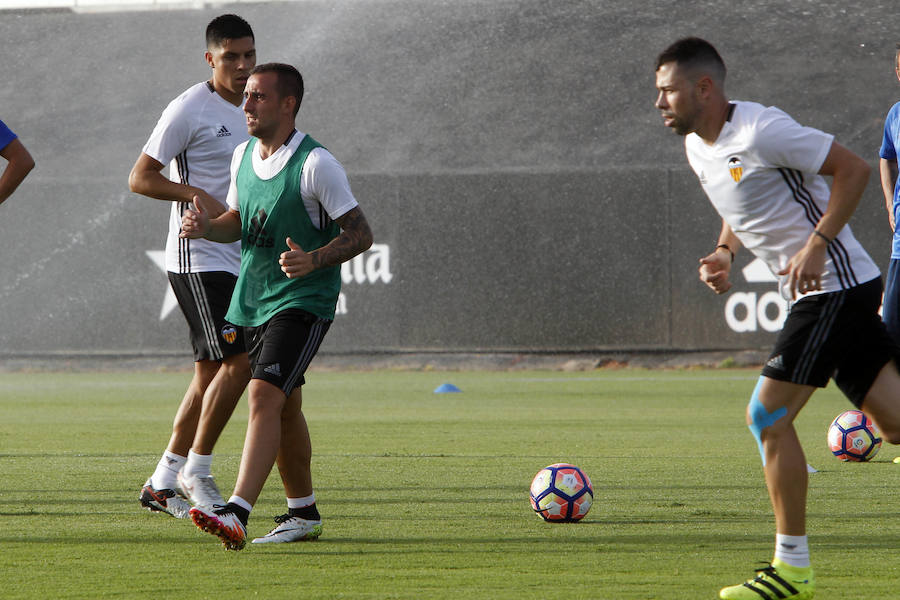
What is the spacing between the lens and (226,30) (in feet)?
22.8

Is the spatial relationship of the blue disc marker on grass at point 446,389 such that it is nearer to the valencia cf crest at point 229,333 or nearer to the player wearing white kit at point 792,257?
Result: the valencia cf crest at point 229,333


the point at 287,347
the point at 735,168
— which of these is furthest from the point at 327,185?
the point at 735,168

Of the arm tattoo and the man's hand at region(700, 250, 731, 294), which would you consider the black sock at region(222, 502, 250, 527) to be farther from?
the man's hand at region(700, 250, 731, 294)

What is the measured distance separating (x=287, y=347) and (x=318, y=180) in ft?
2.40

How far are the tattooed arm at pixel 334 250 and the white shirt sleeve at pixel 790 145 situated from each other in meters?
1.70

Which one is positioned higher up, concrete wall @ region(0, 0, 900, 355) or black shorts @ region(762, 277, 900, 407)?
concrete wall @ region(0, 0, 900, 355)

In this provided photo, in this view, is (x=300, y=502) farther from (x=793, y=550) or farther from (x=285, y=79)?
(x=793, y=550)

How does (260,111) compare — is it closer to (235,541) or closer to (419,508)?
(235,541)

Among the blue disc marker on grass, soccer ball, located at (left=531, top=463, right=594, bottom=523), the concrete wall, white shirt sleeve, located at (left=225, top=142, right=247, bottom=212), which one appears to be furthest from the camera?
the concrete wall

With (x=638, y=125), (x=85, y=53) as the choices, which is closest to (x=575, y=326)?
(x=638, y=125)

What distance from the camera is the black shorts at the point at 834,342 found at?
4871 mm

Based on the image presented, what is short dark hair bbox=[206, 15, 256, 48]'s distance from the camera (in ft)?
22.8

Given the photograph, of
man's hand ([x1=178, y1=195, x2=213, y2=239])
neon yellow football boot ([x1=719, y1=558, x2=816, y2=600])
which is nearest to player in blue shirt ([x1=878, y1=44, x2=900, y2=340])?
neon yellow football boot ([x1=719, y1=558, x2=816, y2=600])

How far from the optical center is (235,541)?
Result: 17.7ft
